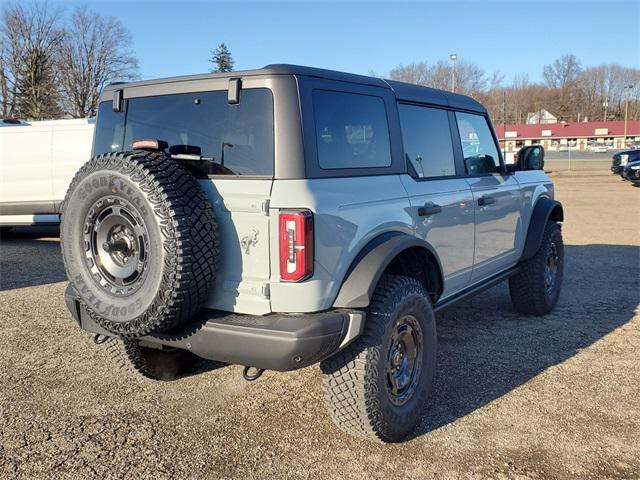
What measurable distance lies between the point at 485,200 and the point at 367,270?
1.80 meters

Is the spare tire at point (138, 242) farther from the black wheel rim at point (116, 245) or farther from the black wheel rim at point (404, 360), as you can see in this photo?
the black wheel rim at point (404, 360)

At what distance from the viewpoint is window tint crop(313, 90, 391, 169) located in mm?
2975

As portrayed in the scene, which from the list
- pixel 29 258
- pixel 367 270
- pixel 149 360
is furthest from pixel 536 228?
pixel 29 258

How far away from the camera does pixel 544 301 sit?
548 cm

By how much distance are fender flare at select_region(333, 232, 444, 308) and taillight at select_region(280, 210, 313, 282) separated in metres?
0.25

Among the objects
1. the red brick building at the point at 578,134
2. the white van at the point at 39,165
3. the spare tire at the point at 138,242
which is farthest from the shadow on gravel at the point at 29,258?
the red brick building at the point at 578,134

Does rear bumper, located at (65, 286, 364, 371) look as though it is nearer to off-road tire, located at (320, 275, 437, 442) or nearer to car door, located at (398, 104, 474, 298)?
off-road tire, located at (320, 275, 437, 442)

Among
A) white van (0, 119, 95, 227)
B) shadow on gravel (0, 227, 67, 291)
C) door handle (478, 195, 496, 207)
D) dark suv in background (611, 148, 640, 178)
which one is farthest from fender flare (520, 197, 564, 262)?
dark suv in background (611, 148, 640, 178)

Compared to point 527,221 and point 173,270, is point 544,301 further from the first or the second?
point 173,270

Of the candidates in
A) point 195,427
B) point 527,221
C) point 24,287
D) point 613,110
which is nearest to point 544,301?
point 527,221

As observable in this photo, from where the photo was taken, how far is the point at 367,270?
293 centimetres

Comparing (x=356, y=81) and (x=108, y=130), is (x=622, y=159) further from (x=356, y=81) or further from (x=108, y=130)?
(x=108, y=130)

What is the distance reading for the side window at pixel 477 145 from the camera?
4441 millimetres

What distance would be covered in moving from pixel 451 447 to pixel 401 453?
0.29 m
